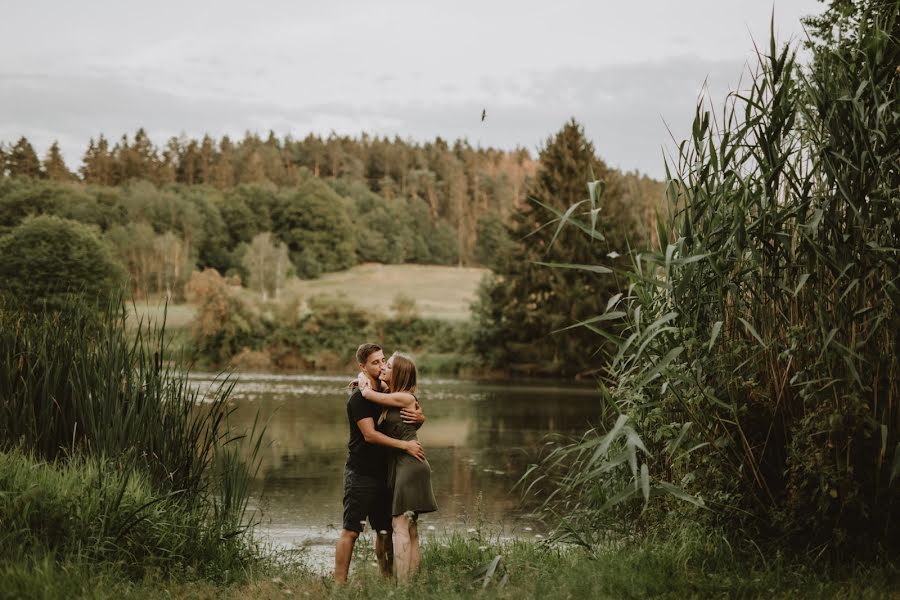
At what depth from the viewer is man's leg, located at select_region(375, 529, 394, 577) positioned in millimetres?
6535

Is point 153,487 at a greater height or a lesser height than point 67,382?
lesser

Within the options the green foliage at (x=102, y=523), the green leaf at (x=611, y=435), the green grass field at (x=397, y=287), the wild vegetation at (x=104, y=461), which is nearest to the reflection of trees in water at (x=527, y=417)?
the wild vegetation at (x=104, y=461)

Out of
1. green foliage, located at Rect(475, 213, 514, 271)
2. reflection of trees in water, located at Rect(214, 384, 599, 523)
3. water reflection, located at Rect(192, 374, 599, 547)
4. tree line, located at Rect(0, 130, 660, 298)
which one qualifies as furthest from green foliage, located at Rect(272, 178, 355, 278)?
reflection of trees in water, located at Rect(214, 384, 599, 523)

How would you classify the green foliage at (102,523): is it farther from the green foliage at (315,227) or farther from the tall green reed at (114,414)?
the green foliage at (315,227)

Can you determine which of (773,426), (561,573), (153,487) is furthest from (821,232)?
(153,487)

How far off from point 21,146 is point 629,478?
4205 inches

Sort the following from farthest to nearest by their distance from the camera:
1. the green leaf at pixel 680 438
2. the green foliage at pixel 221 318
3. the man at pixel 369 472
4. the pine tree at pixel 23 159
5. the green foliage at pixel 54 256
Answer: the pine tree at pixel 23 159
the green foliage at pixel 221 318
the green foliage at pixel 54 256
the man at pixel 369 472
the green leaf at pixel 680 438

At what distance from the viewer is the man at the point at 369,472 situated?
637 centimetres

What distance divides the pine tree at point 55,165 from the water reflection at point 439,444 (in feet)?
264

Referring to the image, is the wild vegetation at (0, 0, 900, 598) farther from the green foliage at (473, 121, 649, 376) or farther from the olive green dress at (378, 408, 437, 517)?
the green foliage at (473, 121, 649, 376)

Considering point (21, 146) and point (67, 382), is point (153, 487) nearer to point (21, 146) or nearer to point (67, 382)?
point (67, 382)

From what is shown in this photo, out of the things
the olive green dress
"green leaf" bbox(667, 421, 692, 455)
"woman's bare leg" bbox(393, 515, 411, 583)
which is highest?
"green leaf" bbox(667, 421, 692, 455)

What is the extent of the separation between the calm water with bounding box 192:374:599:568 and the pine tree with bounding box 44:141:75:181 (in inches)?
3185

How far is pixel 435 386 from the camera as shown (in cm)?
3497
